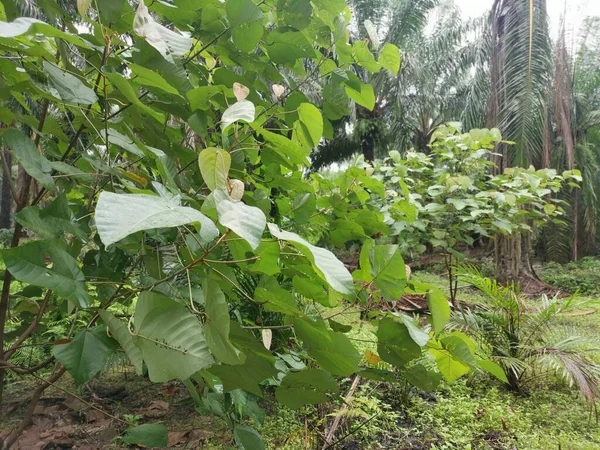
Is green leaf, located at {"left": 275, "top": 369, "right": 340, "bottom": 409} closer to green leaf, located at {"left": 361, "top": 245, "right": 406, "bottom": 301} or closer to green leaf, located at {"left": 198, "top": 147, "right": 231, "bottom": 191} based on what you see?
green leaf, located at {"left": 361, "top": 245, "right": 406, "bottom": 301}

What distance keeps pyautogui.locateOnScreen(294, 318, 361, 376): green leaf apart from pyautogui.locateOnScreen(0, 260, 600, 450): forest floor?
95 cm

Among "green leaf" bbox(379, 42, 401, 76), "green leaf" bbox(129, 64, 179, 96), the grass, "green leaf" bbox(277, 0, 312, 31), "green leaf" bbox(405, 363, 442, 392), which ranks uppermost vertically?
"green leaf" bbox(277, 0, 312, 31)

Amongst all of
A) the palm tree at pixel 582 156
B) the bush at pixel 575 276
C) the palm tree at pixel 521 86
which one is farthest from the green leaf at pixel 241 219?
the palm tree at pixel 582 156

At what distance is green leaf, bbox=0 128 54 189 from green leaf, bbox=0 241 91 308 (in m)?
0.08

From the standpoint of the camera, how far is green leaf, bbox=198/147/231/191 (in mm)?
312

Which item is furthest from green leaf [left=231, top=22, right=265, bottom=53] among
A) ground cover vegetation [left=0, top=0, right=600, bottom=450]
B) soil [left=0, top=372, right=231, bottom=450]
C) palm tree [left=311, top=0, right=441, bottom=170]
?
palm tree [left=311, top=0, right=441, bottom=170]

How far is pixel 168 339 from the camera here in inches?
12.2

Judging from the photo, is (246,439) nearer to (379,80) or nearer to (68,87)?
(68,87)

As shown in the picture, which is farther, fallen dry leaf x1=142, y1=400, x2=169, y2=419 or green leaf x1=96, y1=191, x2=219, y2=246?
fallen dry leaf x1=142, y1=400, x2=169, y2=419

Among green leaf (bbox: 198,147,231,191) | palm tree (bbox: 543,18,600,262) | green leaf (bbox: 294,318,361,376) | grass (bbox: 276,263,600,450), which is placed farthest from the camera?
palm tree (bbox: 543,18,600,262)

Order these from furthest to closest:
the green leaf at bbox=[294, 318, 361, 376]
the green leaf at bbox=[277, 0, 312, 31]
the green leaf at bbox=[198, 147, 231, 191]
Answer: the green leaf at bbox=[277, 0, 312, 31], the green leaf at bbox=[294, 318, 361, 376], the green leaf at bbox=[198, 147, 231, 191]

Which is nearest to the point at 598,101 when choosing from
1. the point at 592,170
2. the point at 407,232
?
the point at 592,170

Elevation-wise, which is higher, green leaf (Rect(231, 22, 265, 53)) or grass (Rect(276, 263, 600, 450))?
green leaf (Rect(231, 22, 265, 53))

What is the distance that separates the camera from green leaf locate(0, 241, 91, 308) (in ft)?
1.20
